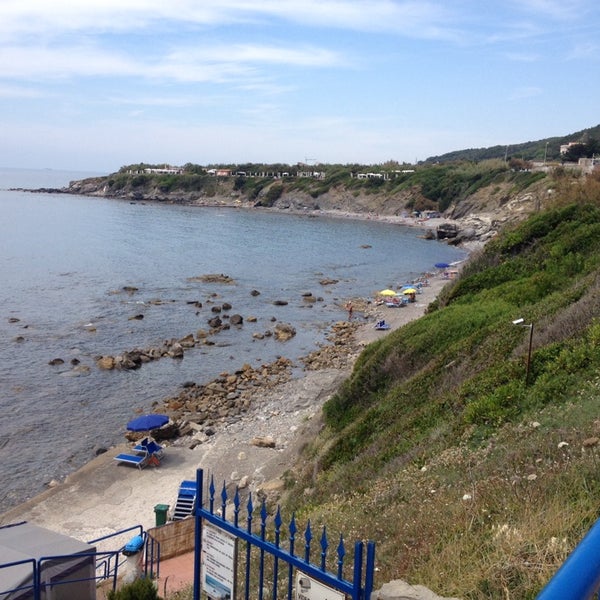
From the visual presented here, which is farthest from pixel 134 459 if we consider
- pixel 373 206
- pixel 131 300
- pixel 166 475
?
pixel 373 206

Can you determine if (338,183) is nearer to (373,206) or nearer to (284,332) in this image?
(373,206)

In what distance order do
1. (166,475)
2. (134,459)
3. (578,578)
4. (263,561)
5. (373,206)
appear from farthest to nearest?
(373,206), (134,459), (166,475), (263,561), (578,578)

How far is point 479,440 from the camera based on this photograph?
9.12m

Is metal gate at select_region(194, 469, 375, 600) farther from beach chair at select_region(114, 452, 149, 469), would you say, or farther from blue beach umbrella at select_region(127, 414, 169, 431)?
blue beach umbrella at select_region(127, 414, 169, 431)

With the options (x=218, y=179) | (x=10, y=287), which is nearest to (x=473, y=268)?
(x=10, y=287)

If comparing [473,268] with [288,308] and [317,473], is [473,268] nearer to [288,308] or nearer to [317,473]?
[317,473]

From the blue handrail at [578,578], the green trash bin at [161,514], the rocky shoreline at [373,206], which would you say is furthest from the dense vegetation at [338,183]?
the blue handrail at [578,578]

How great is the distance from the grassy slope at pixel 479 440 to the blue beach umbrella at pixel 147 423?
7.25m

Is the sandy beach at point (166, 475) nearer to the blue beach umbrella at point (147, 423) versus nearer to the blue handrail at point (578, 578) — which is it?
the blue beach umbrella at point (147, 423)

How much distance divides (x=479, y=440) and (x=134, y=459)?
12822mm

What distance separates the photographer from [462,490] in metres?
7.13

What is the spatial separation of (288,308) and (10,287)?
21617mm

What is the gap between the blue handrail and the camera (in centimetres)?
152

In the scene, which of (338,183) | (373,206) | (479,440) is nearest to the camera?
(479,440)
